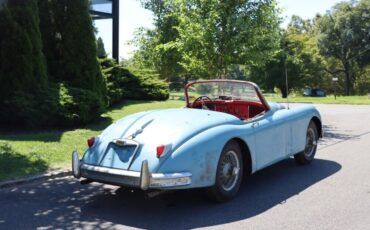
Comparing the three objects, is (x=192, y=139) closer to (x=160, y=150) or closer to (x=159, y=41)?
(x=160, y=150)

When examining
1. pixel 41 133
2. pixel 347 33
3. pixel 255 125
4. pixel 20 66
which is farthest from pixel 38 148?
pixel 347 33

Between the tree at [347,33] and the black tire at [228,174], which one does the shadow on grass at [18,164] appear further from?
the tree at [347,33]

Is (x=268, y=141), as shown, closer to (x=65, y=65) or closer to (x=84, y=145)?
(x=84, y=145)

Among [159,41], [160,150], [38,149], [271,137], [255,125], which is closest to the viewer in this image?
[160,150]

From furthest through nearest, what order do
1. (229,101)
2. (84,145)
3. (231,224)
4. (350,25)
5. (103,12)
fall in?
(350,25) < (103,12) < (84,145) < (229,101) < (231,224)

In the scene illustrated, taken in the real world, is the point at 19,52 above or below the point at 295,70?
below

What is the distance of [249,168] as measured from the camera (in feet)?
19.8

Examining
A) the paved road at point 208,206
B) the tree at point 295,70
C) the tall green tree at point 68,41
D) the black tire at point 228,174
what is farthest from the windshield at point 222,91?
the tree at point 295,70

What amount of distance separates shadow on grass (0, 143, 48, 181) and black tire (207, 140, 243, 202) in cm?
287

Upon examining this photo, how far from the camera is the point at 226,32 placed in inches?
522

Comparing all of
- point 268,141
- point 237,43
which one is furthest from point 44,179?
point 237,43

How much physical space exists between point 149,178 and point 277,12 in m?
10.0

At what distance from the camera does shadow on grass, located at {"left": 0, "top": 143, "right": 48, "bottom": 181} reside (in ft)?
22.5

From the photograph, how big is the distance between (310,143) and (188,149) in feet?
11.1
